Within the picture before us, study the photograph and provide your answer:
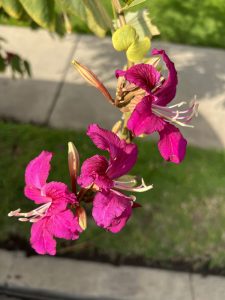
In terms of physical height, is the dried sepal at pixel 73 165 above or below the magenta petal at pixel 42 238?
above

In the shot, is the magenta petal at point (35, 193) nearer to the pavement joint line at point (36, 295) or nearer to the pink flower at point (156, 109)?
the pink flower at point (156, 109)

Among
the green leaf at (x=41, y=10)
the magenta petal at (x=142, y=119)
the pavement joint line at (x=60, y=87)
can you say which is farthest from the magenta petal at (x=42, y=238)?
the pavement joint line at (x=60, y=87)

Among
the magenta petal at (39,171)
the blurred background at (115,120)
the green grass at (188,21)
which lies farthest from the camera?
the green grass at (188,21)

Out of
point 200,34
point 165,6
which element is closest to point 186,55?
point 200,34

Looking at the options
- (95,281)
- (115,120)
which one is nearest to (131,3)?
(95,281)

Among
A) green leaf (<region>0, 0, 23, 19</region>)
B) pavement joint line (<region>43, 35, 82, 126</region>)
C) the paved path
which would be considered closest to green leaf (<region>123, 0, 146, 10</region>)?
green leaf (<region>0, 0, 23, 19</region>)

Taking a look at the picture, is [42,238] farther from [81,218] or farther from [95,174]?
[95,174]

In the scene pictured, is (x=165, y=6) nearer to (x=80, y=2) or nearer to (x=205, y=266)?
(x=205, y=266)

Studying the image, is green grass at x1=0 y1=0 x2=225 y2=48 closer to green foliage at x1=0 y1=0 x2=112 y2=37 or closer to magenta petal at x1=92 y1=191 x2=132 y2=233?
green foliage at x1=0 y1=0 x2=112 y2=37
